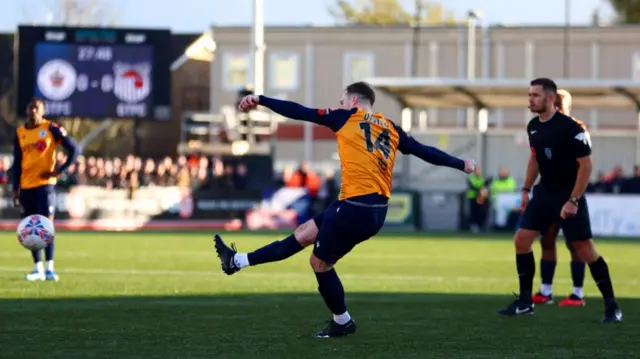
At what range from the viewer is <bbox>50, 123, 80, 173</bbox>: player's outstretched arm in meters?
16.9

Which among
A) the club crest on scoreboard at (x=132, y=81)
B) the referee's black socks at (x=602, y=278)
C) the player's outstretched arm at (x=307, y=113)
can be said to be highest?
the club crest on scoreboard at (x=132, y=81)

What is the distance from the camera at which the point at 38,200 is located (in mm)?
16953

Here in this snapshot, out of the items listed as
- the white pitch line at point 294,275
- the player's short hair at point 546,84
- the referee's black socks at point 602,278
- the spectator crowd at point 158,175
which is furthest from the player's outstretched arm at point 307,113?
the spectator crowd at point 158,175

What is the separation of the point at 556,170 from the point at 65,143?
6.50 meters

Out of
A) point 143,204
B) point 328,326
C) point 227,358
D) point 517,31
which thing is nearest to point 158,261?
point 328,326

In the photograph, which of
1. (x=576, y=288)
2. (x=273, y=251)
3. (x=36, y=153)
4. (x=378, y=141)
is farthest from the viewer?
(x=36, y=153)

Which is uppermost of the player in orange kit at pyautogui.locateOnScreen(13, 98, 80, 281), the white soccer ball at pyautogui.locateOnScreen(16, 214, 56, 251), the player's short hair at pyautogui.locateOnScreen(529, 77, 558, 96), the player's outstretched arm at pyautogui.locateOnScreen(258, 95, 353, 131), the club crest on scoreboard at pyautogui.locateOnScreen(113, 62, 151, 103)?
the club crest on scoreboard at pyautogui.locateOnScreen(113, 62, 151, 103)

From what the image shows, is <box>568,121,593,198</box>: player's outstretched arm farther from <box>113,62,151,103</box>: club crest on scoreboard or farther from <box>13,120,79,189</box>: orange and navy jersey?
<box>113,62,151,103</box>: club crest on scoreboard

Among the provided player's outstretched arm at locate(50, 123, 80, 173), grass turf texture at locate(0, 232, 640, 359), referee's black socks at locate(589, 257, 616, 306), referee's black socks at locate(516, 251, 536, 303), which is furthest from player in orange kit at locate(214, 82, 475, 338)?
player's outstretched arm at locate(50, 123, 80, 173)

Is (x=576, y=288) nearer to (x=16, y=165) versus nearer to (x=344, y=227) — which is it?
(x=344, y=227)

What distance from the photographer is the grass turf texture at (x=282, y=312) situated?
34.2 feet

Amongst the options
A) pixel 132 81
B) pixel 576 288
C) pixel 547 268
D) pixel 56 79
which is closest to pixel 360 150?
pixel 547 268

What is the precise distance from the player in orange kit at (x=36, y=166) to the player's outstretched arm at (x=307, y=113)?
260 inches

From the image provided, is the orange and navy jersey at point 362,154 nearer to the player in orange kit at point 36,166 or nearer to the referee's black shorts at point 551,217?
the referee's black shorts at point 551,217
